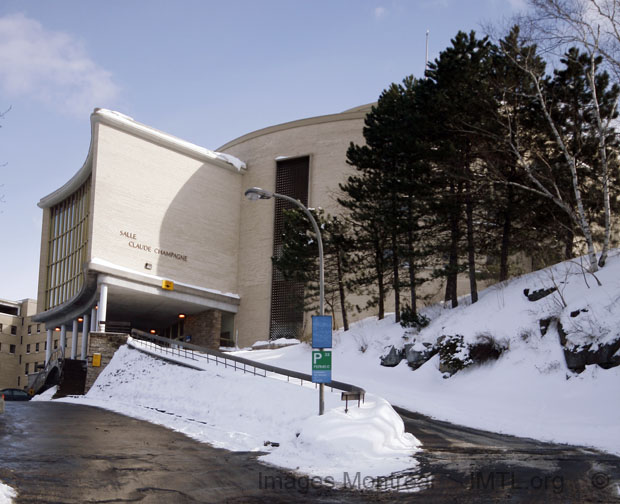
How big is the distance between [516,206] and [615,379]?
1166 cm

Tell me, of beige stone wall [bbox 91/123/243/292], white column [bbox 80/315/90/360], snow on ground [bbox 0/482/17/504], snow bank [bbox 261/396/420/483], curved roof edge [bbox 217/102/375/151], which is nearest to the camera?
snow on ground [bbox 0/482/17/504]

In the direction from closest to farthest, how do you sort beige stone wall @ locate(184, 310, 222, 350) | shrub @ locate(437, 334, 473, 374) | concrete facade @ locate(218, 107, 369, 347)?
shrub @ locate(437, 334, 473, 374) → concrete facade @ locate(218, 107, 369, 347) → beige stone wall @ locate(184, 310, 222, 350)

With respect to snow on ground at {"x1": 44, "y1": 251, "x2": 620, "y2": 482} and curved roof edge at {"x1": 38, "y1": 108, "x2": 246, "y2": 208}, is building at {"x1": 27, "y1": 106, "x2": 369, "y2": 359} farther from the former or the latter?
snow on ground at {"x1": 44, "y1": 251, "x2": 620, "y2": 482}

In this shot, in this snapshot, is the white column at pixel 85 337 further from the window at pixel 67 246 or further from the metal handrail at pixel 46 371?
the window at pixel 67 246

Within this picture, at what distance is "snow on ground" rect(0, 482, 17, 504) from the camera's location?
9.20 m

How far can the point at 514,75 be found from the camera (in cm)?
2652

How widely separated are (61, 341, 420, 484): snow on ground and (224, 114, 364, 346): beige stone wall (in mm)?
18049

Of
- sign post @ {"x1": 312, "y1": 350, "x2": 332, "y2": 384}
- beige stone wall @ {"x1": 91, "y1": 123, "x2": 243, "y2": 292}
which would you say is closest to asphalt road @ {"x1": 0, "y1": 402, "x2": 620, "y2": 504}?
sign post @ {"x1": 312, "y1": 350, "x2": 332, "y2": 384}

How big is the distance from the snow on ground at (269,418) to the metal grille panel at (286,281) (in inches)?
666

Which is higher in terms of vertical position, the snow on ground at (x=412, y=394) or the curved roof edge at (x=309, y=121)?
the curved roof edge at (x=309, y=121)

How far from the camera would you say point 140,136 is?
46.2 meters

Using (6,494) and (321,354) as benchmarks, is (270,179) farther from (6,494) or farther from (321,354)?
(6,494)

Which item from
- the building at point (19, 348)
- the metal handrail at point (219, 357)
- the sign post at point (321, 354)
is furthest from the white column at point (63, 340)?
the building at point (19, 348)

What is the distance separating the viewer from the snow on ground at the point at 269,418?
13133mm
